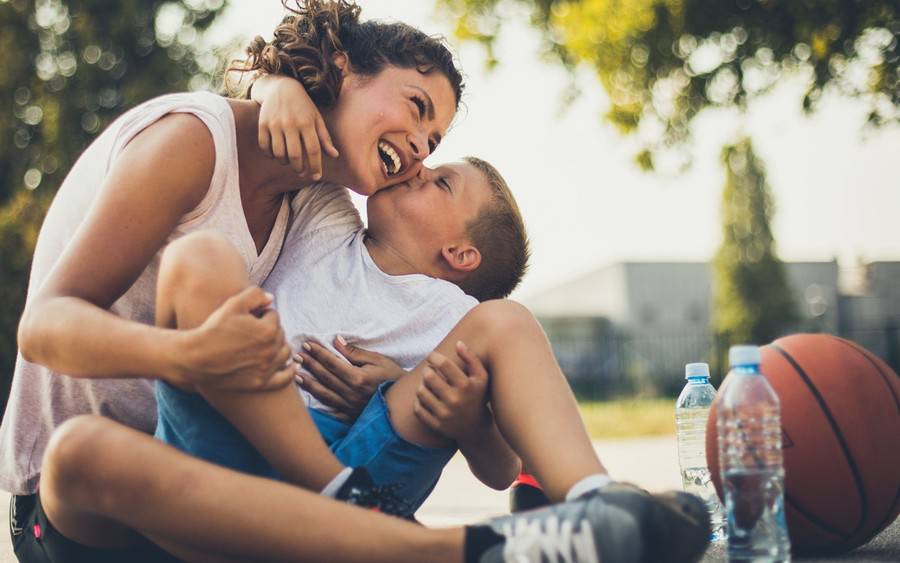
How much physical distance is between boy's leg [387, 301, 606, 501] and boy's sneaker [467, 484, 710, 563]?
0.70 ft

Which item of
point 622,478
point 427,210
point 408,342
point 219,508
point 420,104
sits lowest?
point 622,478

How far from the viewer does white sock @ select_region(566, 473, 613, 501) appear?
2.08 m

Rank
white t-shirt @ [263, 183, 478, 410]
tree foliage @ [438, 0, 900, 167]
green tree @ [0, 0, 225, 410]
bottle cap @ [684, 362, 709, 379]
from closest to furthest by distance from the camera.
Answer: white t-shirt @ [263, 183, 478, 410] → bottle cap @ [684, 362, 709, 379] → tree foliage @ [438, 0, 900, 167] → green tree @ [0, 0, 225, 410]

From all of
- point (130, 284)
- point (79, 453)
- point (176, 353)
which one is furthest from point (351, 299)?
point (79, 453)

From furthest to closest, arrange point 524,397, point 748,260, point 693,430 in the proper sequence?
point 748,260
point 693,430
point 524,397

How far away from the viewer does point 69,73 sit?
736 inches

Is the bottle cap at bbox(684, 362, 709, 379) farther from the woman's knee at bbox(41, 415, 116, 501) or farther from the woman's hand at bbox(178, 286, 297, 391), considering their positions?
the woman's knee at bbox(41, 415, 116, 501)

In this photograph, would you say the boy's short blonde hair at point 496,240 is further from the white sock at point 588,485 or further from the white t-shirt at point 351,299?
the white sock at point 588,485

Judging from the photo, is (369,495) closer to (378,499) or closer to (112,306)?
(378,499)

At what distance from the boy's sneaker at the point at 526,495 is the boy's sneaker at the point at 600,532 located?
1.06 m

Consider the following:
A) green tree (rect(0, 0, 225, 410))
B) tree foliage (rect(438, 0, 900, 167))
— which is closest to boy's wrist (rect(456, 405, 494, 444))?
tree foliage (rect(438, 0, 900, 167))

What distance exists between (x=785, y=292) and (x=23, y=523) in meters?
34.1

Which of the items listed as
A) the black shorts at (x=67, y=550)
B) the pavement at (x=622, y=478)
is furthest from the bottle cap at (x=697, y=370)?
the black shorts at (x=67, y=550)

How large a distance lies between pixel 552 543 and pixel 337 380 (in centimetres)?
87
